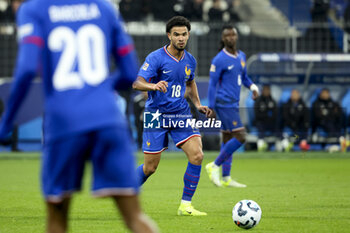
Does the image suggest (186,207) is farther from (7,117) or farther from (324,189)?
(7,117)

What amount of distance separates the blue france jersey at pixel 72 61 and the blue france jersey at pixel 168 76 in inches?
175

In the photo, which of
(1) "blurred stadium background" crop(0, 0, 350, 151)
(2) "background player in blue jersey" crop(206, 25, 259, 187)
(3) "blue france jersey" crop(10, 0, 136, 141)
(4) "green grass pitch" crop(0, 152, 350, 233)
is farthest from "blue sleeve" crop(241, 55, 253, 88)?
(3) "blue france jersey" crop(10, 0, 136, 141)

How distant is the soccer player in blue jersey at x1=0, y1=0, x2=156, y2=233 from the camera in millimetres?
3826

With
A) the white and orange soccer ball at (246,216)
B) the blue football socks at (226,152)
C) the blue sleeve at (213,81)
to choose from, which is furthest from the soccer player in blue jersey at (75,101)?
the blue sleeve at (213,81)

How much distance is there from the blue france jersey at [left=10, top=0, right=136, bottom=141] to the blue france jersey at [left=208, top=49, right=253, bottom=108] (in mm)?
8439

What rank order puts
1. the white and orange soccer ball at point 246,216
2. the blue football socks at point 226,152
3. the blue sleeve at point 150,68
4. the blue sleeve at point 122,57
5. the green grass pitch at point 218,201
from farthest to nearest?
the blue football socks at point 226,152 < the blue sleeve at point 150,68 < the green grass pitch at point 218,201 < the white and orange soccer ball at point 246,216 < the blue sleeve at point 122,57

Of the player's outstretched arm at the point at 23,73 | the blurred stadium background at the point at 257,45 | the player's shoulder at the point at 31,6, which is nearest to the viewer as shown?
the player's outstretched arm at the point at 23,73

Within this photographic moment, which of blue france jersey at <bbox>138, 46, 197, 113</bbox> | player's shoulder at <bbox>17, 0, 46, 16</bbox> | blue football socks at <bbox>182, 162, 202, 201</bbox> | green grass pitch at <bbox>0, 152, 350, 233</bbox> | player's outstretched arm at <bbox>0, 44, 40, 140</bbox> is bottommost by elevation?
green grass pitch at <bbox>0, 152, 350, 233</bbox>

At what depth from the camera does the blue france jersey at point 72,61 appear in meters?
3.83

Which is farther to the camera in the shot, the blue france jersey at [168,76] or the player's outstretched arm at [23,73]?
the blue france jersey at [168,76]

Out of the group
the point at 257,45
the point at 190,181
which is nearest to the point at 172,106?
the point at 190,181

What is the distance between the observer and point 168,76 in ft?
27.8

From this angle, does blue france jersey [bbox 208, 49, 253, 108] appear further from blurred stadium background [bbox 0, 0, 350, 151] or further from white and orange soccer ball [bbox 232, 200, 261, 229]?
blurred stadium background [bbox 0, 0, 350, 151]

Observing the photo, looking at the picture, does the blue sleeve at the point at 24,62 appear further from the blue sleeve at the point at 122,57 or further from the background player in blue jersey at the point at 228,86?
the background player in blue jersey at the point at 228,86
